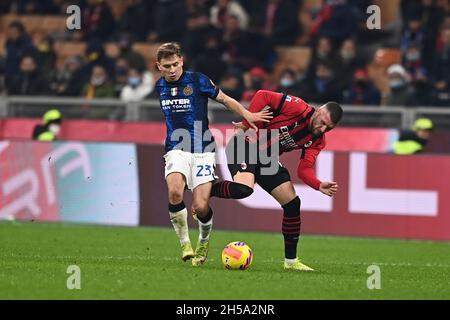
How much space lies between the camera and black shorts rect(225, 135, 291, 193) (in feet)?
40.6

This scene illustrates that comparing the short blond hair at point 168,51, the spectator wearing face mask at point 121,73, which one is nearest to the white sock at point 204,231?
the short blond hair at point 168,51

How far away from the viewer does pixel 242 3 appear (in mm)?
24469

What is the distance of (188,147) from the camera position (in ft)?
40.6

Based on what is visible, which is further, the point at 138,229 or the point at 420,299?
the point at 138,229

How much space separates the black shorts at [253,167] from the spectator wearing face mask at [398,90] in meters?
8.51

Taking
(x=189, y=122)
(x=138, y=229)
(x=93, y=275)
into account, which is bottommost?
(x=138, y=229)

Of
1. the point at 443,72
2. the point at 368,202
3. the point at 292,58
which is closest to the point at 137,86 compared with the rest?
the point at 292,58

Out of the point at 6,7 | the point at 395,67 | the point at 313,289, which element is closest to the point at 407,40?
the point at 395,67

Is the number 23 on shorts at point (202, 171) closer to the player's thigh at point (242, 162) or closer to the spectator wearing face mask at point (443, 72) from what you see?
the player's thigh at point (242, 162)

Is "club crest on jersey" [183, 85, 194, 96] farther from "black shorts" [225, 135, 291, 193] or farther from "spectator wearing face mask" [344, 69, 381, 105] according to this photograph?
"spectator wearing face mask" [344, 69, 381, 105]

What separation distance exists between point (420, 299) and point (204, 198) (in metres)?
3.15

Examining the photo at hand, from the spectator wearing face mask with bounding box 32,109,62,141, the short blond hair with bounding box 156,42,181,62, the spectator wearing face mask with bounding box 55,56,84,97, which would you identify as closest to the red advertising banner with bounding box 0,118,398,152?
the spectator wearing face mask with bounding box 32,109,62,141

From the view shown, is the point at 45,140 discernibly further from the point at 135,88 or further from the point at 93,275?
the point at 93,275

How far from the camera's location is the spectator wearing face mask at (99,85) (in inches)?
876
